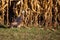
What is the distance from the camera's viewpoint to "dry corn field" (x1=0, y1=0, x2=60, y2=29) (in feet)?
22.7

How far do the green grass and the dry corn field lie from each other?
0.32m

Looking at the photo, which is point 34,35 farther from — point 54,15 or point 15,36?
point 54,15

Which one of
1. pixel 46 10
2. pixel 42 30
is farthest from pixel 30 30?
pixel 46 10

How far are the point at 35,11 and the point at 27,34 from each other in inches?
35.0

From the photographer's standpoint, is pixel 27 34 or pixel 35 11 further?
pixel 35 11

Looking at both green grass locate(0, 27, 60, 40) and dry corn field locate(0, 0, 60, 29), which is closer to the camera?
green grass locate(0, 27, 60, 40)

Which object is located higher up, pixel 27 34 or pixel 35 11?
pixel 35 11

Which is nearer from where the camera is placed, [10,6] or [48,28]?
[48,28]

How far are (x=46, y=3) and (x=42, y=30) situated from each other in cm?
83

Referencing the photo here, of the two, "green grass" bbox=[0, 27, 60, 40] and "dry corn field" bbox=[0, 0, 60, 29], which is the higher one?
"dry corn field" bbox=[0, 0, 60, 29]

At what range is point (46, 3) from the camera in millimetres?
6949

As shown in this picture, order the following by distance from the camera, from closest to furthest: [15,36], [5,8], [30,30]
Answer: [15,36] < [30,30] < [5,8]

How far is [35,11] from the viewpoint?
6.97 m

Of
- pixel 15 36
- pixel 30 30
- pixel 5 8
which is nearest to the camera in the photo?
pixel 15 36
